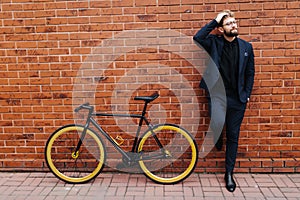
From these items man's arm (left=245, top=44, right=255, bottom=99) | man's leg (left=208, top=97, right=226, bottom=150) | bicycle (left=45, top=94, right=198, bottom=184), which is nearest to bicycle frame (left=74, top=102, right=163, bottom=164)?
bicycle (left=45, top=94, right=198, bottom=184)

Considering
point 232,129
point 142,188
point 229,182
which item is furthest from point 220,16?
point 142,188

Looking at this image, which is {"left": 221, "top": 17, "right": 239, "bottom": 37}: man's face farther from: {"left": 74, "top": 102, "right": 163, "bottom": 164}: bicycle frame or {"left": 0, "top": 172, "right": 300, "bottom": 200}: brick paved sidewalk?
{"left": 0, "top": 172, "right": 300, "bottom": 200}: brick paved sidewalk

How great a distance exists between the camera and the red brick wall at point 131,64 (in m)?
4.25

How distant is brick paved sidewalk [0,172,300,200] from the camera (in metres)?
3.95

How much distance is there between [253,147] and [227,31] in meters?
1.53

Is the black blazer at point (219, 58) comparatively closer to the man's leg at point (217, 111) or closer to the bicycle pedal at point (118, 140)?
the man's leg at point (217, 111)

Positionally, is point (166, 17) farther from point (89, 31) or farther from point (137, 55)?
point (89, 31)

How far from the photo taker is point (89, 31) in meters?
4.35

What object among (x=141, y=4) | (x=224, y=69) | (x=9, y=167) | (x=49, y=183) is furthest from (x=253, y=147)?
(x=9, y=167)

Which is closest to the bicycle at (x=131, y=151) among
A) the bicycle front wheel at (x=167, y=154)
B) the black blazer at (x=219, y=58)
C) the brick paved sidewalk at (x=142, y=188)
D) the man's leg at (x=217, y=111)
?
the bicycle front wheel at (x=167, y=154)

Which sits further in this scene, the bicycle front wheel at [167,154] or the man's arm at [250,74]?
the bicycle front wheel at [167,154]

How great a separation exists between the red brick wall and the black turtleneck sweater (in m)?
0.29

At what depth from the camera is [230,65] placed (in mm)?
4090

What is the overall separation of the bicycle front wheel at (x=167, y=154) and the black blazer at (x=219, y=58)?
0.75 metres
